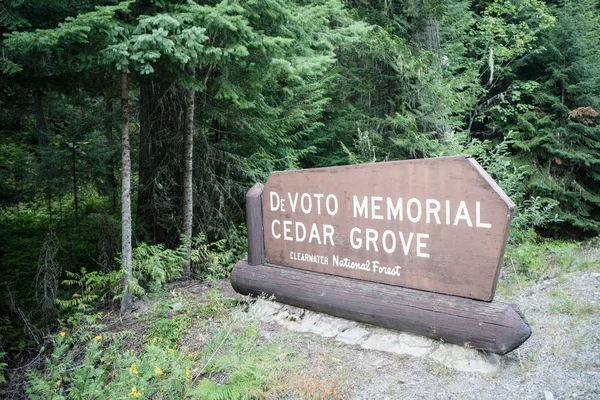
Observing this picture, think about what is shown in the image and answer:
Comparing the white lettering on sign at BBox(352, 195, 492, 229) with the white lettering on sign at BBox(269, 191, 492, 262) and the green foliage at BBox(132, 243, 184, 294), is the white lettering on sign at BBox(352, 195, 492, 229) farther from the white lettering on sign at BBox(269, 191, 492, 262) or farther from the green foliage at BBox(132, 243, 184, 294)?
the green foliage at BBox(132, 243, 184, 294)

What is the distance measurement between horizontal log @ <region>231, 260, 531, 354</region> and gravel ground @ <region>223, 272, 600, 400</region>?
300mm

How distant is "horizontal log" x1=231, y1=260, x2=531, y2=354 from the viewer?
3.85m

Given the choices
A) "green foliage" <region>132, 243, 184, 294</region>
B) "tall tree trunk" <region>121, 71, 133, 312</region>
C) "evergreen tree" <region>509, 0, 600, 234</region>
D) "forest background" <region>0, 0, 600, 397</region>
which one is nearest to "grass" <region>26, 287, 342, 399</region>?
"green foliage" <region>132, 243, 184, 294</region>

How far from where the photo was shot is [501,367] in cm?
396

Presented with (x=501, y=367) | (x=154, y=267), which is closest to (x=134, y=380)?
(x=154, y=267)

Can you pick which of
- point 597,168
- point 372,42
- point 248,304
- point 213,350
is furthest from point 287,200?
point 597,168

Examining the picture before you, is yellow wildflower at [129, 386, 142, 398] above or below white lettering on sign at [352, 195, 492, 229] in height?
below

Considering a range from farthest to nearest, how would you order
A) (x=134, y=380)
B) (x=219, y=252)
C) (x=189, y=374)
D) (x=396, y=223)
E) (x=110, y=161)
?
1. (x=110, y=161)
2. (x=219, y=252)
3. (x=396, y=223)
4. (x=189, y=374)
5. (x=134, y=380)

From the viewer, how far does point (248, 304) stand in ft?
19.2

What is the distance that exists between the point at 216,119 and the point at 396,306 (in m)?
5.49

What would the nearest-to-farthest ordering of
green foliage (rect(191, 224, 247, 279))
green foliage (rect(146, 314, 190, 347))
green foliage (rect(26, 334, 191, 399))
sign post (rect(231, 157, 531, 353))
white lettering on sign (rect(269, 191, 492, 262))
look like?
green foliage (rect(26, 334, 191, 399)), sign post (rect(231, 157, 531, 353)), white lettering on sign (rect(269, 191, 492, 262)), green foliage (rect(146, 314, 190, 347)), green foliage (rect(191, 224, 247, 279))

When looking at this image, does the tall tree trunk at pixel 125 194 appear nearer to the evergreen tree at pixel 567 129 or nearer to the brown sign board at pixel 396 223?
the brown sign board at pixel 396 223

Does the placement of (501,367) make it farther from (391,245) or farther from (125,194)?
(125,194)

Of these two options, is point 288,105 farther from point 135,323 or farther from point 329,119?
point 135,323
